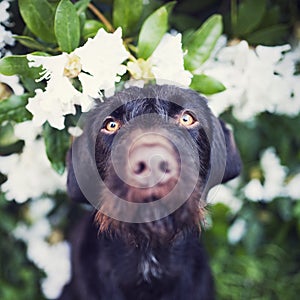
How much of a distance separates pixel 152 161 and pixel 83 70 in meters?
0.38

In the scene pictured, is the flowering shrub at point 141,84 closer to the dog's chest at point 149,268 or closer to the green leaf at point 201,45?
the green leaf at point 201,45

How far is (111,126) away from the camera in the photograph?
173cm

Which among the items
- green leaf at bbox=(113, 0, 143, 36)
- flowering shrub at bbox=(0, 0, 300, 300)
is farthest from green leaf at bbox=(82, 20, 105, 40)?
green leaf at bbox=(113, 0, 143, 36)

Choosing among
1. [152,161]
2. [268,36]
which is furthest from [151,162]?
[268,36]

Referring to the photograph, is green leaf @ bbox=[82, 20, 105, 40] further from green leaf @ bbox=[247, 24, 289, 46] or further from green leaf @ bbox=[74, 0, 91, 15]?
green leaf @ bbox=[247, 24, 289, 46]

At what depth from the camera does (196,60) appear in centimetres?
186

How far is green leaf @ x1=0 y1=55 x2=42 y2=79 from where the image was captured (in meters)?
1.69

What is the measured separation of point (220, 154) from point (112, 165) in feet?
1.33

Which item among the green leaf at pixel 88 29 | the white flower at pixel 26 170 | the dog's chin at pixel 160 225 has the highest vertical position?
the green leaf at pixel 88 29

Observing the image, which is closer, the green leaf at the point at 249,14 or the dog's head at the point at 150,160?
the dog's head at the point at 150,160

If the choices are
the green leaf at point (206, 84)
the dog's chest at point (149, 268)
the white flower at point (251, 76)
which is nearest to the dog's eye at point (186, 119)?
the green leaf at point (206, 84)

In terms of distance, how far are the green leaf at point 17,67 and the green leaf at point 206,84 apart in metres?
0.49

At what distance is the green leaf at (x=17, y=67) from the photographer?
1692mm

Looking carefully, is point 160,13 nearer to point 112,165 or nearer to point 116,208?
point 112,165
